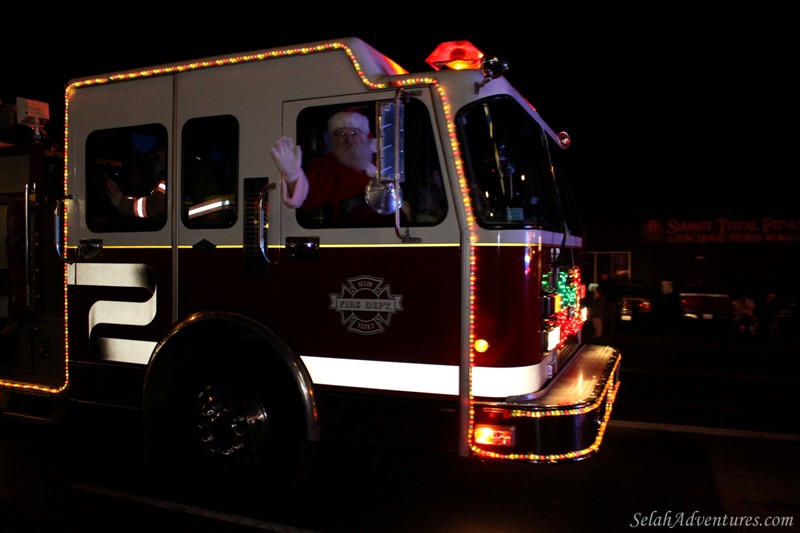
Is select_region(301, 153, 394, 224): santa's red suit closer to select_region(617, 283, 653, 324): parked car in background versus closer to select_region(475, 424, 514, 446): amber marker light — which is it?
select_region(475, 424, 514, 446): amber marker light

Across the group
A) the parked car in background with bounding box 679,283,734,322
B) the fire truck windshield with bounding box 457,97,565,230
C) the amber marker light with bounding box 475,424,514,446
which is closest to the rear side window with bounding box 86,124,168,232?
the fire truck windshield with bounding box 457,97,565,230

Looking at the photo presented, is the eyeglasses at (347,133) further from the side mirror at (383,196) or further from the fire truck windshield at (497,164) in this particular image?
the fire truck windshield at (497,164)

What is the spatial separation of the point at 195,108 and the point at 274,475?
2.58 metres

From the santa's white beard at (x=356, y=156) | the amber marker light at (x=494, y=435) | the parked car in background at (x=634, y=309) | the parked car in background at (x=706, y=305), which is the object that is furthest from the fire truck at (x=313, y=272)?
the parked car in background at (x=706, y=305)

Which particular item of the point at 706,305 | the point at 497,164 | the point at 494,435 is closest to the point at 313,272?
the point at 497,164

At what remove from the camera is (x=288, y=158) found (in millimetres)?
4152

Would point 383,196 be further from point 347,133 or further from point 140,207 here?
point 140,207

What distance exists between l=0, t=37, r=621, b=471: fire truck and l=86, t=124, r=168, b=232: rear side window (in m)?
0.02

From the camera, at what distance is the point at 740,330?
55.0 feet

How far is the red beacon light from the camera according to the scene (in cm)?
413

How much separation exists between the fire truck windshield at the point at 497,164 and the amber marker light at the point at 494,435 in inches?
45.4

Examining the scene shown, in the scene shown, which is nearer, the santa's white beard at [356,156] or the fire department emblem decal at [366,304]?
the fire department emblem decal at [366,304]

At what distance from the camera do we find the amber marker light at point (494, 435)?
3.64 m

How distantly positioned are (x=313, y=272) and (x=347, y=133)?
908 millimetres
